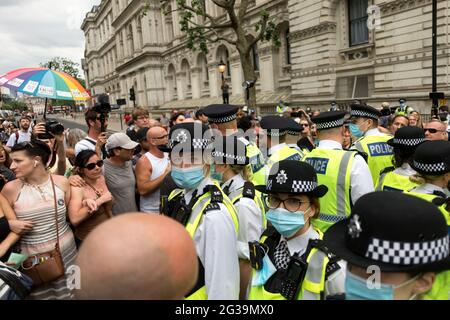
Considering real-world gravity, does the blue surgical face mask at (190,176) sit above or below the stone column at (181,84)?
below

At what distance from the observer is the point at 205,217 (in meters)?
2.49

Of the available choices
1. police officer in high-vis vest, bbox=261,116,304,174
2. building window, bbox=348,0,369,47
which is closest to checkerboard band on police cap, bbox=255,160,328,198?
police officer in high-vis vest, bbox=261,116,304,174

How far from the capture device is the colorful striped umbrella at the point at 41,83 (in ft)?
18.9

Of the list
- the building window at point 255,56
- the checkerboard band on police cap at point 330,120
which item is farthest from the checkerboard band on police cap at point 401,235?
the building window at point 255,56

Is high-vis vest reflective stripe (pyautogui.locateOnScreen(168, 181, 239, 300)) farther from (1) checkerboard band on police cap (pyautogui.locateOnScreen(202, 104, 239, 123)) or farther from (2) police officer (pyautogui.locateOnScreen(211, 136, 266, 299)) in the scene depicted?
(1) checkerboard band on police cap (pyautogui.locateOnScreen(202, 104, 239, 123))

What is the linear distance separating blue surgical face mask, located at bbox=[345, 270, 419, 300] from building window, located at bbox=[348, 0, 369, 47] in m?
19.6

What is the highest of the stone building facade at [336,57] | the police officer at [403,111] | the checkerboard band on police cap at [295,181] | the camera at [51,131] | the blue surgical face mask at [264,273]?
the stone building facade at [336,57]

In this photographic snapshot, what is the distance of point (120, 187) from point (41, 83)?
282cm

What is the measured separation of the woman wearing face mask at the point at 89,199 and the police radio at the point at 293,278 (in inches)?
87.3

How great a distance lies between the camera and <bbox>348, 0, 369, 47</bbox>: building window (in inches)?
741

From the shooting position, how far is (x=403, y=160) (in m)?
3.84

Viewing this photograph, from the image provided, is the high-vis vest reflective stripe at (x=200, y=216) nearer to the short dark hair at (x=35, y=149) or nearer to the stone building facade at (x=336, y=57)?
the short dark hair at (x=35, y=149)
